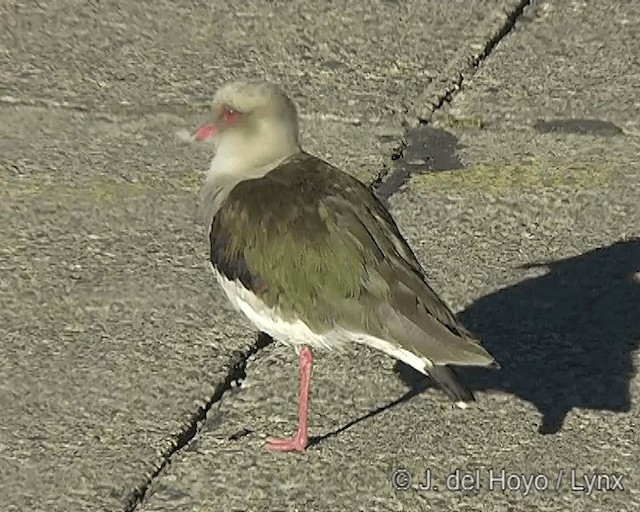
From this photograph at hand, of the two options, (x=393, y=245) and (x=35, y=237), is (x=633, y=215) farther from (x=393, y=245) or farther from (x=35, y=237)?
(x=35, y=237)

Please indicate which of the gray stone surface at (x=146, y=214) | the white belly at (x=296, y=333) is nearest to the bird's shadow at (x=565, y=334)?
the gray stone surface at (x=146, y=214)

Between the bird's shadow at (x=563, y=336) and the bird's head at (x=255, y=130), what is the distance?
88 centimetres

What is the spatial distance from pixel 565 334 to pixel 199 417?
55.4 inches

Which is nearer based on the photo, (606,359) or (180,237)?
(606,359)

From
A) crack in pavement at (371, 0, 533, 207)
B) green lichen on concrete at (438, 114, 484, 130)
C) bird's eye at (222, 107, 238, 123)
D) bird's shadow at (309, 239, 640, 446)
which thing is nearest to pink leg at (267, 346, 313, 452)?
bird's shadow at (309, 239, 640, 446)

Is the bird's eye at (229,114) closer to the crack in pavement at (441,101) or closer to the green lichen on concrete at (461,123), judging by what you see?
the crack in pavement at (441,101)

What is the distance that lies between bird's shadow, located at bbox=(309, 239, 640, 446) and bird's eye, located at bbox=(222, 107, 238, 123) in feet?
3.46

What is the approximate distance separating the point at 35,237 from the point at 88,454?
1.58m

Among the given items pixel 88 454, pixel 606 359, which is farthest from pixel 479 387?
pixel 88 454

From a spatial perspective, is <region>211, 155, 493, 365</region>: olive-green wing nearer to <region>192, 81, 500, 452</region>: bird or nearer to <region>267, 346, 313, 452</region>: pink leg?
<region>192, 81, 500, 452</region>: bird

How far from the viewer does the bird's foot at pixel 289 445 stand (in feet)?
17.5

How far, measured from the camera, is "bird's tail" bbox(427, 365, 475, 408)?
4.95m

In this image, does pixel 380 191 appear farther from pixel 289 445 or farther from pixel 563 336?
pixel 289 445

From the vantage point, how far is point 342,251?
518 cm
